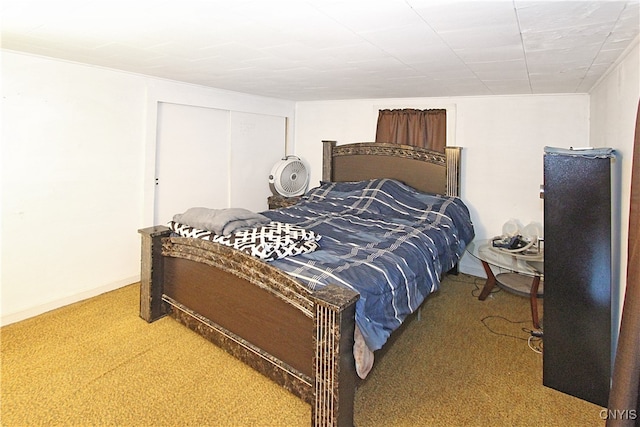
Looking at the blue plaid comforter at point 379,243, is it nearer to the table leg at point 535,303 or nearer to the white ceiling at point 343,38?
the table leg at point 535,303

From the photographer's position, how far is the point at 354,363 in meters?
1.76

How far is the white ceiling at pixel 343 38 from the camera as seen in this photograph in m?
1.54

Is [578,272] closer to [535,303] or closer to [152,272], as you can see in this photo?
[535,303]

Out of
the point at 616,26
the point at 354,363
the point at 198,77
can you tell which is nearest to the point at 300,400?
the point at 354,363

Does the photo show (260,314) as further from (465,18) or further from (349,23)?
(465,18)

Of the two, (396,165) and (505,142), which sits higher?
(505,142)

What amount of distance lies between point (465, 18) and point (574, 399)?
2.04m

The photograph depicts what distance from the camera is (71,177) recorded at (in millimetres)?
2990

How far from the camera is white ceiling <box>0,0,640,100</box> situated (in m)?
1.54

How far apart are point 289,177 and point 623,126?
3329 millimetres

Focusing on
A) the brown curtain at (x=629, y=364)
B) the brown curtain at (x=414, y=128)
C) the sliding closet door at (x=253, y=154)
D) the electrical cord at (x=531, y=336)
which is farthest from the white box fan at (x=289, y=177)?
the brown curtain at (x=629, y=364)

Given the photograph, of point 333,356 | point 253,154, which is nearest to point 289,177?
point 253,154

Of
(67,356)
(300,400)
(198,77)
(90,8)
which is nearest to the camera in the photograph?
(90,8)

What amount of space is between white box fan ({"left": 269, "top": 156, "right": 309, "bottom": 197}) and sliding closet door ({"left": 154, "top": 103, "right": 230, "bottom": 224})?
587 millimetres
